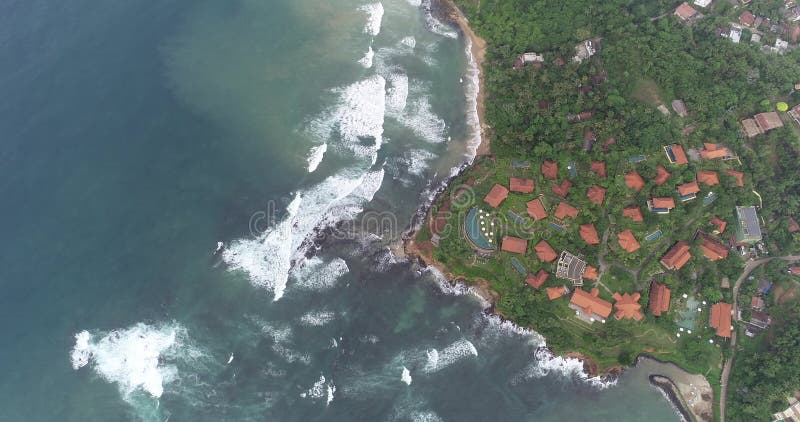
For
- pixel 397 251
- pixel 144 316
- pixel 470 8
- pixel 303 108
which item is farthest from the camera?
pixel 470 8

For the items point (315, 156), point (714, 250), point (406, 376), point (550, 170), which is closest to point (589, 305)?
point (714, 250)

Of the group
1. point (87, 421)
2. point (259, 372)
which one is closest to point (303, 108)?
point (259, 372)

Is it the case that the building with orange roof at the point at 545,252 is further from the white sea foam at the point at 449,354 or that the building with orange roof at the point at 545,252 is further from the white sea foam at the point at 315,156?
the white sea foam at the point at 315,156

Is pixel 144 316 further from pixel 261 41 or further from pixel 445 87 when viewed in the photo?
pixel 445 87

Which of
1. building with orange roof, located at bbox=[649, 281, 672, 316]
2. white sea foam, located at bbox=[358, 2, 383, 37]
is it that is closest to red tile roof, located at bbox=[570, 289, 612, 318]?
building with orange roof, located at bbox=[649, 281, 672, 316]

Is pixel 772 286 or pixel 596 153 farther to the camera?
pixel 596 153

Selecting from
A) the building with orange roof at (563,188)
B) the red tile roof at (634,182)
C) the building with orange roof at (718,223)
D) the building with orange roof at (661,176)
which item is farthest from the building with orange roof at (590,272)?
the building with orange roof at (718,223)

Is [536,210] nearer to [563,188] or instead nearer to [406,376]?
[563,188]
